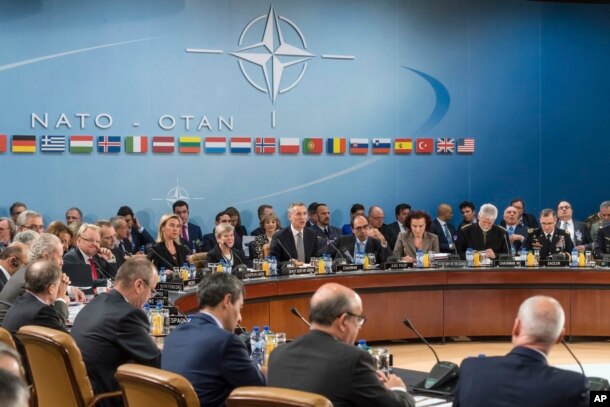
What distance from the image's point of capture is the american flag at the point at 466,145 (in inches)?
491

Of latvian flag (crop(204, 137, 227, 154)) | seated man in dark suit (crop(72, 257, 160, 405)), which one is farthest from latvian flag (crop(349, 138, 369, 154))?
seated man in dark suit (crop(72, 257, 160, 405))

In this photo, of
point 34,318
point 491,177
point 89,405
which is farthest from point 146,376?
point 491,177

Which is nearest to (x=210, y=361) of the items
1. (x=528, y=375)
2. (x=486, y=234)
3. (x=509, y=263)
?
(x=528, y=375)

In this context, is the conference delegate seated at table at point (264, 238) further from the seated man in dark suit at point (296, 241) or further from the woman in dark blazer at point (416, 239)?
the woman in dark blazer at point (416, 239)

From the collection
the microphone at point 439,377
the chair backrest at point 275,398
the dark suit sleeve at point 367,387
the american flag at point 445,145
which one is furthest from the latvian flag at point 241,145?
the chair backrest at point 275,398

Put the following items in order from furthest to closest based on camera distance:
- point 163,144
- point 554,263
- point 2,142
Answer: point 163,144 < point 2,142 < point 554,263

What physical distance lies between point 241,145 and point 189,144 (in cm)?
64

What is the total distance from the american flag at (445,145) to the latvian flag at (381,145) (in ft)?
2.20

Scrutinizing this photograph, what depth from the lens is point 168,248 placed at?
8.42 meters

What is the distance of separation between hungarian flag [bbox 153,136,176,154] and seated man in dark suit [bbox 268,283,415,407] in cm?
772

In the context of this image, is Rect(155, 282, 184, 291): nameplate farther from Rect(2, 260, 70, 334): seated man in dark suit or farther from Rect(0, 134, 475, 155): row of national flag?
Rect(0, 134, 475, 155): row of national flag

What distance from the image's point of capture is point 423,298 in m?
9.03

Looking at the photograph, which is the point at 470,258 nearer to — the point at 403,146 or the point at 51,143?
the point at 403,146

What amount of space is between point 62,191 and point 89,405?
23.0 feet
